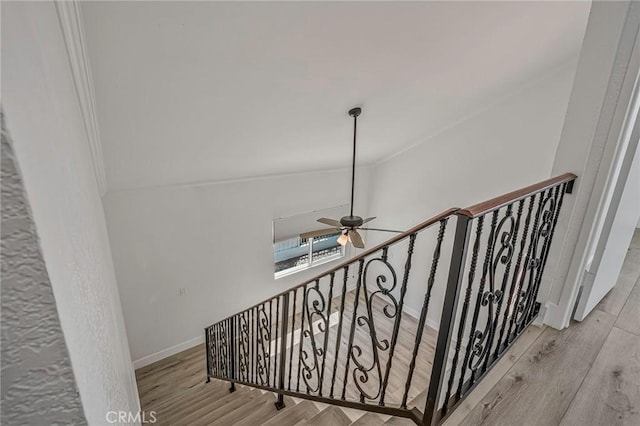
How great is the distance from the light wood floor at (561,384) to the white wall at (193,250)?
2.28 metres

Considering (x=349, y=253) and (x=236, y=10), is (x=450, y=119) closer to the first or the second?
(x=349, y=253)

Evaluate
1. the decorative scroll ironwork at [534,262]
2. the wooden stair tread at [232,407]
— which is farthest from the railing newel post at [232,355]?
the decorative scroll ironwork at [534,262]

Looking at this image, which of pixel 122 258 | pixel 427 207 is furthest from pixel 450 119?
pixel 122 258

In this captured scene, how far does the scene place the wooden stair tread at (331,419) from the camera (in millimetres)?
1813

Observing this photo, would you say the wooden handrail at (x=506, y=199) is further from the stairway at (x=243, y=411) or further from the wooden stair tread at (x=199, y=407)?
the wooden stair tread at (x=199, y=407)

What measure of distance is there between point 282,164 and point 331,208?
5.23ft

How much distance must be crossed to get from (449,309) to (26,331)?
1.14 meters

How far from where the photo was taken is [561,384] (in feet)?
4.93

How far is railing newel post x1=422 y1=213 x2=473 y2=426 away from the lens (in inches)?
39.6

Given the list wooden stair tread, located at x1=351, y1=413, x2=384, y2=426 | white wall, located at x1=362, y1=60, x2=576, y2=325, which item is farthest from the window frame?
wooden stair tread, located at x1=351, y1=413, x2=384, y2=426

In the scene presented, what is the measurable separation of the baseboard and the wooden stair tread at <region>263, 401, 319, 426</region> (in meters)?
3.00

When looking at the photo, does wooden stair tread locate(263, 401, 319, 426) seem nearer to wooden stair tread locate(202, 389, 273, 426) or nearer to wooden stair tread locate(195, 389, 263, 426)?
wooden stair tread locate(202, 389, 273, 426)

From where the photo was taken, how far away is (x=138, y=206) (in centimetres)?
379

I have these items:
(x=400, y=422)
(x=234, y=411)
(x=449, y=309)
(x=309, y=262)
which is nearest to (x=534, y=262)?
(x=449, y=309)
